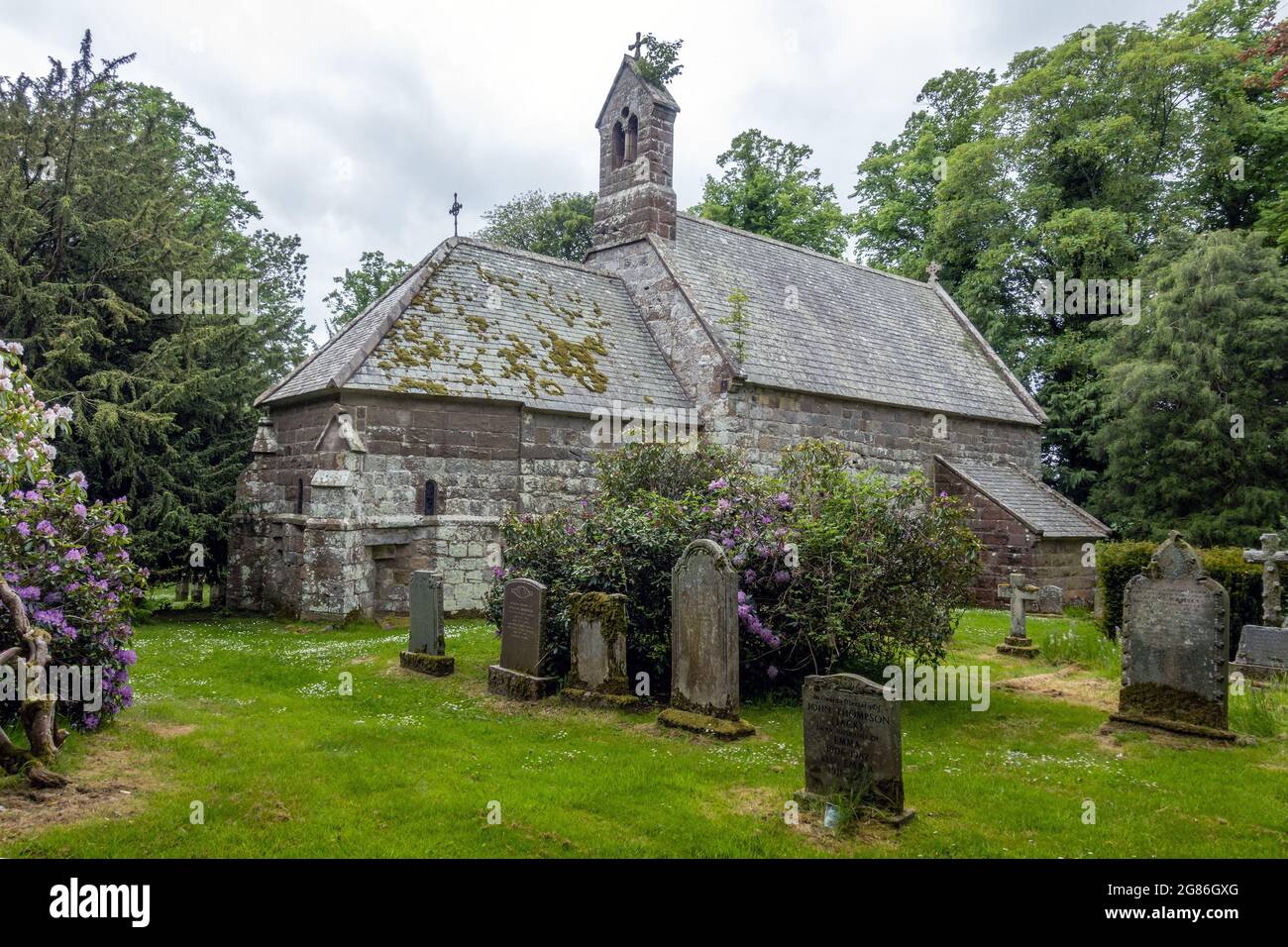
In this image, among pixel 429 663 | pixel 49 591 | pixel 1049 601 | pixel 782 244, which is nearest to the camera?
pixel 49 591

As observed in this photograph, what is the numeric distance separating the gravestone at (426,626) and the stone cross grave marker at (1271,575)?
10.2 m

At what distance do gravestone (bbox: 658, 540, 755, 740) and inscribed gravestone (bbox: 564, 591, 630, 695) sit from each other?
79 centimetres

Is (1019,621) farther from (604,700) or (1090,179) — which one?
(1090,179)

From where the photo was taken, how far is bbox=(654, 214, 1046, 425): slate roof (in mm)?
18703

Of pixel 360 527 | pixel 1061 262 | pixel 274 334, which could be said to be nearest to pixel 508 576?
pixel 360 527

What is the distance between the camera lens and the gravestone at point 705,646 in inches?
314

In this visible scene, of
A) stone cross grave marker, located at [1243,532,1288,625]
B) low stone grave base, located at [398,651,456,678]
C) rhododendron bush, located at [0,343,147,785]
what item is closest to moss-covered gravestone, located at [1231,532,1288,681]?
stone cross grave marker, located at [1243,532,1288,625]

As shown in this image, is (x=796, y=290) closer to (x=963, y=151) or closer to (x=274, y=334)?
(x=963, y=151)

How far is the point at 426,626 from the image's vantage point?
35.3 ft

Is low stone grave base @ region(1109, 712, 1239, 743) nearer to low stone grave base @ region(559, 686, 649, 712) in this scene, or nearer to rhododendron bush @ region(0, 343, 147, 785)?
low stone grave base @ region(559, 686, 649, 712)

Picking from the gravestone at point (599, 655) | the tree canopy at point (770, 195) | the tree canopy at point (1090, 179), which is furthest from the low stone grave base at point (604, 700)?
the tree canopy at point (770, 195)

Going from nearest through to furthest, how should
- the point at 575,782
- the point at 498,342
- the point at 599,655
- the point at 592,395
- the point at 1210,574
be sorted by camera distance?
1. the point at 575,782
2. the point at 599,655
3. the point at 1210,574
4. the point at 498,342
5. the point at 592,395

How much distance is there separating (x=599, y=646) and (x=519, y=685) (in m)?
1.07

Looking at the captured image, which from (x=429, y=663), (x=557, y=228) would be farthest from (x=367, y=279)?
(x=429, y=663)
